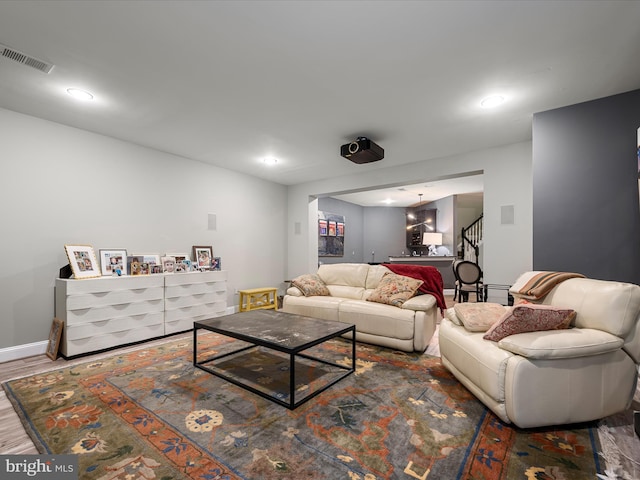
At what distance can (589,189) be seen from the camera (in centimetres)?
293

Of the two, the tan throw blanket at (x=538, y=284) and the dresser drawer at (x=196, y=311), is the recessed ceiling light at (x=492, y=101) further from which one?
the dresser drawer at (x=196, y=311)

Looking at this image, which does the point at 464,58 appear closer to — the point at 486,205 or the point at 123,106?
the point at 486,205

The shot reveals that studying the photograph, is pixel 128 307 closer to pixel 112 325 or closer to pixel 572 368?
pixel 112 325

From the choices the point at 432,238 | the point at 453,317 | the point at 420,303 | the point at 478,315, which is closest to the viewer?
the point at 478,315

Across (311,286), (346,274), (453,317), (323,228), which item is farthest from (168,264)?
(323,228)

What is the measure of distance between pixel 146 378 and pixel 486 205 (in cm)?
454

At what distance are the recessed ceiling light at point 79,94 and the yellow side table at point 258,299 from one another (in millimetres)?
3430

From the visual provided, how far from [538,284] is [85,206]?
4.97m

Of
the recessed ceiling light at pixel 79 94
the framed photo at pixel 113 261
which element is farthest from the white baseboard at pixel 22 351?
the recessed ceiling light at pixel 79 94

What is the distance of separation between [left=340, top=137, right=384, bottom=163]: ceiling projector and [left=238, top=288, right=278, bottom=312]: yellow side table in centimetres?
299

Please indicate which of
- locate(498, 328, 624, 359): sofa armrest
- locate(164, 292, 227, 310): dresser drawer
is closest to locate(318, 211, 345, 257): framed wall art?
locate(164, 292, 227, 310): dresser drawer

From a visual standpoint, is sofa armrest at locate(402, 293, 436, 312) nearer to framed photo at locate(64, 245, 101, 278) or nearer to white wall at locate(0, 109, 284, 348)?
white wall at locate(0, 109, 284, 348)

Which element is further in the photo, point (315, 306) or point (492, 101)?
point (315, 306)

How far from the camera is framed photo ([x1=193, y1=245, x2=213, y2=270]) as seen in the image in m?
4.83
